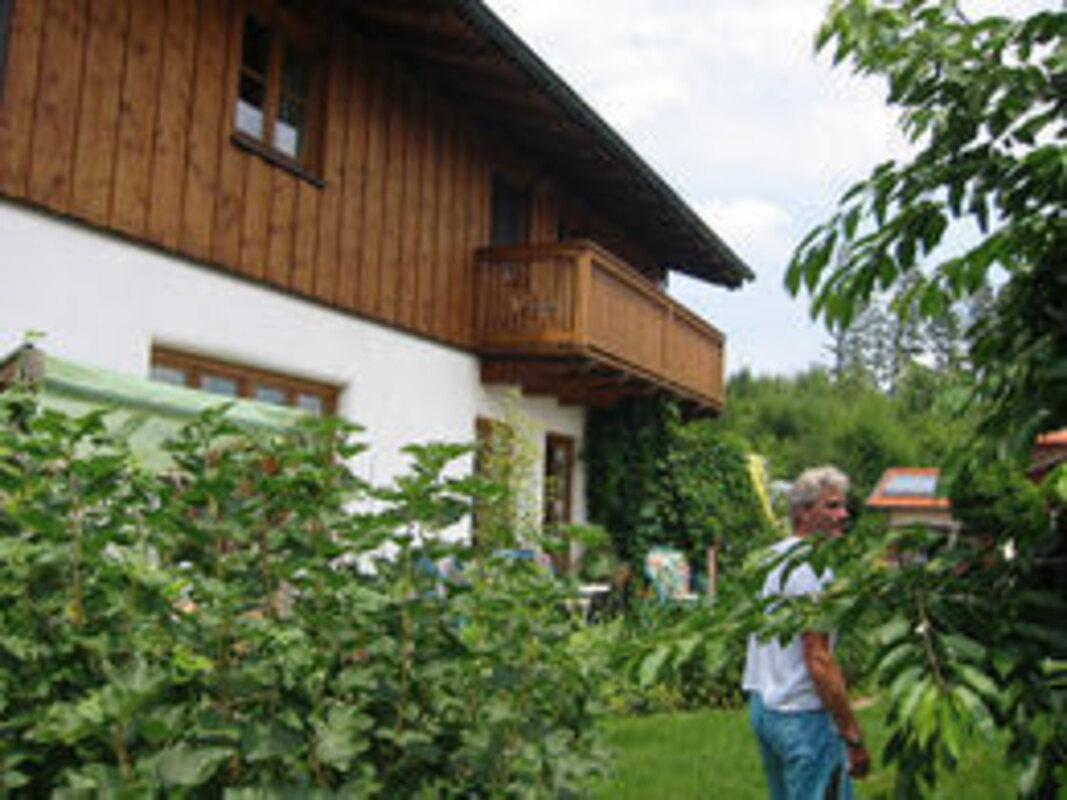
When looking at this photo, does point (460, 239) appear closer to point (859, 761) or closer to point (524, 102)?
point (524, 102)

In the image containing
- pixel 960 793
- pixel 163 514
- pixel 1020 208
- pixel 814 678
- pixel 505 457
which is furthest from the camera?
pixel 505 457

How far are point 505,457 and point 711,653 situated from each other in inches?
305

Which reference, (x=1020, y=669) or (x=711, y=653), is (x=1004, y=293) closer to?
(x=1020, y=669)

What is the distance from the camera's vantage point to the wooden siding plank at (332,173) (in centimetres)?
859

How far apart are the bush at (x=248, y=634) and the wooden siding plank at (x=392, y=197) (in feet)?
24.5

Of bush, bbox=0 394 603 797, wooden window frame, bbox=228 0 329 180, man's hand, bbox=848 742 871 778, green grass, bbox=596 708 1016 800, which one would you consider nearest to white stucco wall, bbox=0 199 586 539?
wooden window frame, bbox=228 0 329 180

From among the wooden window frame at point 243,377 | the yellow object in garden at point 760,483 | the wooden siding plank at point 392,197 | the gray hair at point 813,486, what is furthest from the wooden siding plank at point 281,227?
the yellow object in garden at point 760,483

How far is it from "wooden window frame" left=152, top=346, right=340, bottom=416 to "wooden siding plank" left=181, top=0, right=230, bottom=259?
2.53 ft

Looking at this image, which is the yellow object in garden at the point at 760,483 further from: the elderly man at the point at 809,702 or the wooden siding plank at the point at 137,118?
the elderly man at the point at 809,702

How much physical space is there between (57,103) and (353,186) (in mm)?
3071

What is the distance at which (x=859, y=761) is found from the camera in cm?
347

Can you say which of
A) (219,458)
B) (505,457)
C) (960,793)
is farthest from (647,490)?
(219,458)

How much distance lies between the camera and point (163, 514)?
178cm

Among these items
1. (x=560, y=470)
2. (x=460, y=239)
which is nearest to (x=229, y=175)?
(x=460, y=239)
